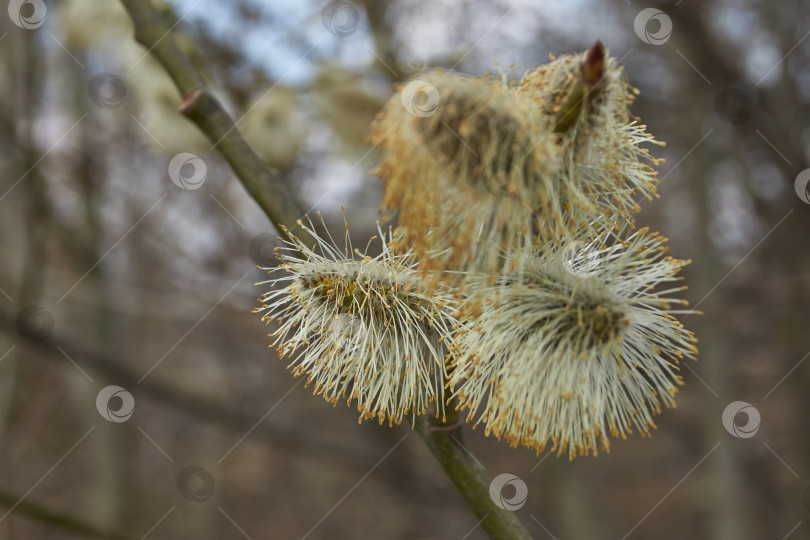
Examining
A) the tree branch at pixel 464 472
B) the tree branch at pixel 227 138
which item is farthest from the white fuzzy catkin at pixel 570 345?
the tree branch at pixel 227 138

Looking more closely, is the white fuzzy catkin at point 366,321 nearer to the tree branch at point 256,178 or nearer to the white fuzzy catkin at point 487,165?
the tree branch at point 256,178

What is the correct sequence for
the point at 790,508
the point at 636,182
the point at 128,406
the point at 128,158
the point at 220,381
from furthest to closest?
the point at 220,381
the point at 790,508
the point at 128,158
the point at 128,406
the point at 636,182

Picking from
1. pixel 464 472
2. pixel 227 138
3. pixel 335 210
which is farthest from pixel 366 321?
pixel 335 210

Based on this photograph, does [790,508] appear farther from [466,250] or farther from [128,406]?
[466,250]

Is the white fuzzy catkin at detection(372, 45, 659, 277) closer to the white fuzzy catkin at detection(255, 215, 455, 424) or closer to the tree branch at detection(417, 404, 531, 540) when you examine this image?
the white fuzzy catkin at detection(255, 215, 455, 424)

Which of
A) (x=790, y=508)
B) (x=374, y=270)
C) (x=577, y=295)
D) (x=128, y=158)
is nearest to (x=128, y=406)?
(x=128, y=158)
